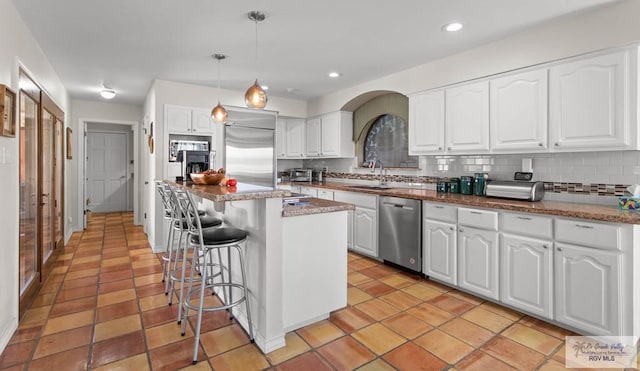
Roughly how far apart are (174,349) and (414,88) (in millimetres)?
3545

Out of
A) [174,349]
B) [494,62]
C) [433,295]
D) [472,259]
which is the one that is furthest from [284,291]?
[494,62]

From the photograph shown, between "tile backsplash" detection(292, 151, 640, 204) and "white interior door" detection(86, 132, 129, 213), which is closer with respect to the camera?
"tile backsplash" detection(292, 151, 640, 204)

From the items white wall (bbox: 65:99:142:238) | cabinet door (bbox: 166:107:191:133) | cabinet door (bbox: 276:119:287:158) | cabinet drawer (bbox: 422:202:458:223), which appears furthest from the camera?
cabinet door (bbox: 276:119:287:158)

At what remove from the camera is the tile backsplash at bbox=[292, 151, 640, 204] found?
256 centimetres

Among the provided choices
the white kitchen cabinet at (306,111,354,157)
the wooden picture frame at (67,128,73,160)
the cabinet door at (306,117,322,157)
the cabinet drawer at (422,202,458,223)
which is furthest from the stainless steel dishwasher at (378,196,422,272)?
the wooden picture frame at (67,128,73,160)

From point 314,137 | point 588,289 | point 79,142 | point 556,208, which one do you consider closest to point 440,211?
point 556,208

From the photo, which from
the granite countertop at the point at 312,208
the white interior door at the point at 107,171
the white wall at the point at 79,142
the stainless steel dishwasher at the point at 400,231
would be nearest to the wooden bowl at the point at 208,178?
the granite countertop at the point at 312,208

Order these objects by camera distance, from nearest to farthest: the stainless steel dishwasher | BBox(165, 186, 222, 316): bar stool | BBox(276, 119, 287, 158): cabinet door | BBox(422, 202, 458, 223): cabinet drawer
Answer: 1. BBox(165, 186, 222, 316): bar stool
2. BBox(422, 202, 458, 223): cabinet drawer
3. the stainless steel dishwasher
4. BBox(276, 119, 287, 158): cabinet door

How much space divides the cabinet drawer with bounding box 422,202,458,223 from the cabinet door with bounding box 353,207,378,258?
754 millimetres

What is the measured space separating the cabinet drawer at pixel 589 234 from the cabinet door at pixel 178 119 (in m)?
4.41

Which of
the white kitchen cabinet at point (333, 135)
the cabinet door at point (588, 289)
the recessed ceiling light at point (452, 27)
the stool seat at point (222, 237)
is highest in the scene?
the recessed ceiling light at point (452, 27)

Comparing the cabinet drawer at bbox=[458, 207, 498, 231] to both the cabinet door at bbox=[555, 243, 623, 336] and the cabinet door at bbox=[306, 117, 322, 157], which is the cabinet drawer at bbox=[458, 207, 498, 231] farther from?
the cabinet door at bbox=[306, 117, 322, 157]

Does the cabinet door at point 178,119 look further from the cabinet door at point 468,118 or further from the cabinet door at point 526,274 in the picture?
the cabinet door at point 526,274

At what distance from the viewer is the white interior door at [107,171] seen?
25.6 ft
